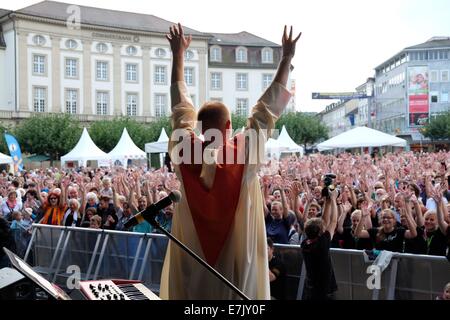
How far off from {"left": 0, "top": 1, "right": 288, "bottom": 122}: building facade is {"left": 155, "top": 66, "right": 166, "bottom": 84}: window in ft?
0.34

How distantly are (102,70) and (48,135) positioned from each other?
1237 cm

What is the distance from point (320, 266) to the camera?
18.6 ft

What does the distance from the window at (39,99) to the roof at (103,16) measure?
24.2 feet

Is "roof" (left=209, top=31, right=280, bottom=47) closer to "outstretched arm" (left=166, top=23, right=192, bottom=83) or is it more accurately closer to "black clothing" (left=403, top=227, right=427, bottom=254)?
"black clothing" (left=403, top=227, right=427, bottom=254)

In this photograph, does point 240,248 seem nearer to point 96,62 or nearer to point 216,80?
point 216,80

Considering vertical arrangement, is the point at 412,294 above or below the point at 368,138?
below

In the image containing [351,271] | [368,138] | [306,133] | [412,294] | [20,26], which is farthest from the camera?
[306,133]

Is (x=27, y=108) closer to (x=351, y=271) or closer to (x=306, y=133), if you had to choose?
(x=306, y=133)

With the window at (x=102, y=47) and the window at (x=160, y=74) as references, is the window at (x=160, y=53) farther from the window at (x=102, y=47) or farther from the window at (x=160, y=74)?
the window at (x=102, y=47)

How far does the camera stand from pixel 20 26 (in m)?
55.9

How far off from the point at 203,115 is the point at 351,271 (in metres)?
3.49

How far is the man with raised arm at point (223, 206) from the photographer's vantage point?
9.83 feet

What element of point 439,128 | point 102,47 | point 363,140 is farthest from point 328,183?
point 439,128

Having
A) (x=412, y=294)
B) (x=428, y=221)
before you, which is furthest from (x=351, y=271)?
(x=428, y=221)
